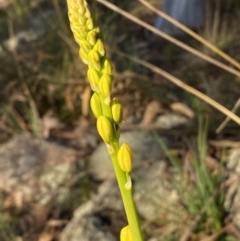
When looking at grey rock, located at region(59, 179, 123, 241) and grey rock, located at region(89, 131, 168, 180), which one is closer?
grey rock, located at region(59, 179, 123, 241)

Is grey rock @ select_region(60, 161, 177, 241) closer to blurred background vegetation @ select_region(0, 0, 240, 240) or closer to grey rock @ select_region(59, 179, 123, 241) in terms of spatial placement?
grey rock @ select_region(59, 179, 123, 241)

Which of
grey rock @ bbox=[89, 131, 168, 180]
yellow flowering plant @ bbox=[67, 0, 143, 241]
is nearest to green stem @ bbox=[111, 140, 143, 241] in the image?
yellow flowering plant @ bbox=[67, 0, 143, 241]

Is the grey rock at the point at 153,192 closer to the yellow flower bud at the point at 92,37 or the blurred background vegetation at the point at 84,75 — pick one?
the blurred background vegetation at the point at 84,75

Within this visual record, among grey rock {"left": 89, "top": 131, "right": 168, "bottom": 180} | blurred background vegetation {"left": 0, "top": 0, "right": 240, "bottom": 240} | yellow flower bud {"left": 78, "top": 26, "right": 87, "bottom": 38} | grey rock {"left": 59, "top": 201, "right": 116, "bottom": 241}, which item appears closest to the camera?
yellow flower bud {"left": 78, "top": 26, "right": 87, "bottom": 38}

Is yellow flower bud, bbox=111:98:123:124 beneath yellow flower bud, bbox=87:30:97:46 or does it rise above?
beneath

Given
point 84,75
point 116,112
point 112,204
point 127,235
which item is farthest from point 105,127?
point 84,75

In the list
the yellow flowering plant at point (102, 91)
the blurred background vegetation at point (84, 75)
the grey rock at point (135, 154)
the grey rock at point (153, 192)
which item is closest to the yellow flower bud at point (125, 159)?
the yellow flowering plant at point (102, 91)

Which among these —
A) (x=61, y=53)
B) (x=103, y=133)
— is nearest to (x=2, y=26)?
(x=61, y=53)

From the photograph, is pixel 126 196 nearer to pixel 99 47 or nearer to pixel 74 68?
pixel 99 47
